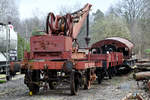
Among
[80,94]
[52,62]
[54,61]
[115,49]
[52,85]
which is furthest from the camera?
[115,49]

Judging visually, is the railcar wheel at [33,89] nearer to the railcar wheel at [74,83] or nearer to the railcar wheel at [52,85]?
the railcar wheel at [52,85]

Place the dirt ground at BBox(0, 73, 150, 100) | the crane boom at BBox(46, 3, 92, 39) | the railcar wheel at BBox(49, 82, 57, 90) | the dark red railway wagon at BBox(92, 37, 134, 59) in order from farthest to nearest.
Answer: the dark red railway wagon at BBox(92, 37, 134, 59) < the railcar wheel at BBox(49, 82, 57, 90) < the crane boom at BBox(46, 3, 92, 39) < the dirt ground at BBox(0, 73, 150, 100)

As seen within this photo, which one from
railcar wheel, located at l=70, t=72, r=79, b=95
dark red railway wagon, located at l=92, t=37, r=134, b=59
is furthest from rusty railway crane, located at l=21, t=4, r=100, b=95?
dark red railway wagon, located at l=92, t=37, r=134, b=59

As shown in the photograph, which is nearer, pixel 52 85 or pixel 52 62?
pixel 52 62

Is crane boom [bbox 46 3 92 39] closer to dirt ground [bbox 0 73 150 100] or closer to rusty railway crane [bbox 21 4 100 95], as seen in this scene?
rusty railway crane [bbox 21 4 100 95]

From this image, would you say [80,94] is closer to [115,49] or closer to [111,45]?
[111,45]

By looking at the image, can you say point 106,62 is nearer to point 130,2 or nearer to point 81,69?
point 81,69

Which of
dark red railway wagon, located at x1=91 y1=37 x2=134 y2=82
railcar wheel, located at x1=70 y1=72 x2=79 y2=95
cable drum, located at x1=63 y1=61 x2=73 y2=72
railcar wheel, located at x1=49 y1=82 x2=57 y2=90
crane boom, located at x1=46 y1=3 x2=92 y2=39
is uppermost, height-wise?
crane boom, located at x1=46 y1=3 x2=92 y2=39

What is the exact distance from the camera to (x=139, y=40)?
50.1 m

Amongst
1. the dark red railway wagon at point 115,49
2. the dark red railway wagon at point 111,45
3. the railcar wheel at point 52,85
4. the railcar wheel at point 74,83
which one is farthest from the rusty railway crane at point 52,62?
the dark red railway wagon at point 111,45

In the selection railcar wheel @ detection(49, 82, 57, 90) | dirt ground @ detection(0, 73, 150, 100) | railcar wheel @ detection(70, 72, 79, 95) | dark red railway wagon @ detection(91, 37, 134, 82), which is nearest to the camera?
dirt ground @ detection(0, 73, 150, 100)

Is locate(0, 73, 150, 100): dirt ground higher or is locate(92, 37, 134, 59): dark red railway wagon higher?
locate(92, 37, 134, 59): dark red railway wagon

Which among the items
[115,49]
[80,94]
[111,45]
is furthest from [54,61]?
[115,49]

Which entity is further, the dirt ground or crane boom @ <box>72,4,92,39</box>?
crane boom @ <box>72,4,92,39</box>
